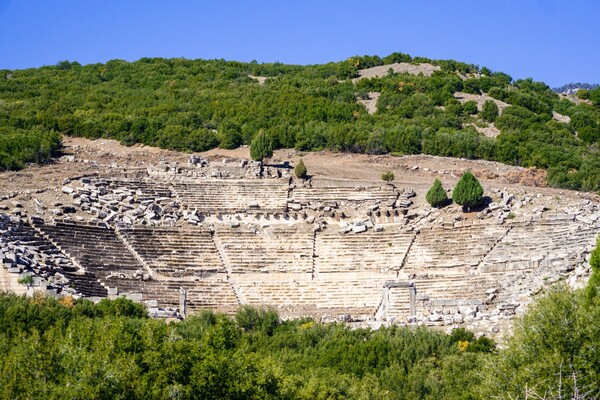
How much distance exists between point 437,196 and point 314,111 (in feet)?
79.0

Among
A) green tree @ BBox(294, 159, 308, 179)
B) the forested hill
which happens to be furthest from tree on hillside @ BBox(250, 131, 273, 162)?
the forested hill

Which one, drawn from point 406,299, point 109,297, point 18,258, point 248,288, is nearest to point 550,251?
point 406,299

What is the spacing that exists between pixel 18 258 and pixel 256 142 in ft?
70.5

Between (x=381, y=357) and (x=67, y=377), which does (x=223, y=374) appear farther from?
(x=381, y=357)

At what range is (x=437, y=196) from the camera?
58.8 meters

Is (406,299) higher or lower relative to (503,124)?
lower

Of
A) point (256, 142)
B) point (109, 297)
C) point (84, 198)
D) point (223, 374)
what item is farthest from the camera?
point (256, 142)

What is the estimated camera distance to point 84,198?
57.9 meters

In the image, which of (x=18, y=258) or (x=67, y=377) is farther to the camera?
(x=18, y=258)

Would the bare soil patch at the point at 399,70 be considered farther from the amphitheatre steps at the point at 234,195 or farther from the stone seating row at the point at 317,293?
the stone seating row at the point at 317,293

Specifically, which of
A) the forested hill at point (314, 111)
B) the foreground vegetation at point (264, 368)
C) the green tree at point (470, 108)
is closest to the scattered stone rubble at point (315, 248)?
the foreground vegetation at point (264, 368)

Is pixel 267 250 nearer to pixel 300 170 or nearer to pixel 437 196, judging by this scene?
pixel 437 196

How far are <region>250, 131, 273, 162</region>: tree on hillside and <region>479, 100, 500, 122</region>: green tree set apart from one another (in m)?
20.1

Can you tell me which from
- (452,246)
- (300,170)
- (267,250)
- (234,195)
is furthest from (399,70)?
(452,246)
